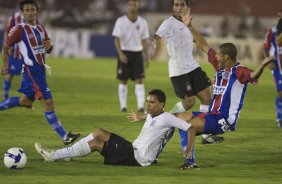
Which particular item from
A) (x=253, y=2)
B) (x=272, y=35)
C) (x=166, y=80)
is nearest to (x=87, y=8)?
(x=253, y=2)

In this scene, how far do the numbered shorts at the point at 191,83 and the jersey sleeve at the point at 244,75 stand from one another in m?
2.54

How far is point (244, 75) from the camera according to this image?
34.8ft

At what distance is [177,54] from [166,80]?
1355cm

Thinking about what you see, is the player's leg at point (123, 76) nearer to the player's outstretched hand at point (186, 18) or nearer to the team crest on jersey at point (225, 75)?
the player's outstretched hand at point (186, 18)

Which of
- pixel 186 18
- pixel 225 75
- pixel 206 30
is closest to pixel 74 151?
pixel 225 75

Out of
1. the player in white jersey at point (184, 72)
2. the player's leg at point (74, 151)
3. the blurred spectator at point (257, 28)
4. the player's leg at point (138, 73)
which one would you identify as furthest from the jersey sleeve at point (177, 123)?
the blurred spectator at point (257, 28)

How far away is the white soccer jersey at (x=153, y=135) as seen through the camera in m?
10.0

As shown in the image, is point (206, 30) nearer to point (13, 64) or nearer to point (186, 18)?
point (13, 64)

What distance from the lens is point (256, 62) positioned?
36469 mm

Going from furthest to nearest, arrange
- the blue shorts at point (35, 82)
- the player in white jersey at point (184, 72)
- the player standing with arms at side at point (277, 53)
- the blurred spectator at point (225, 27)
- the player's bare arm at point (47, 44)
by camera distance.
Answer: the blurred spectator at point (225, 27) → the player standing with arms at side at point (277, 53) → the player in white jersey at point (184, 72) → the player's bare arm at point (47, 44) → the blue shorts at point (35, 82)

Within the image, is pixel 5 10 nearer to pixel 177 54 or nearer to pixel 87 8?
pixel 87 8

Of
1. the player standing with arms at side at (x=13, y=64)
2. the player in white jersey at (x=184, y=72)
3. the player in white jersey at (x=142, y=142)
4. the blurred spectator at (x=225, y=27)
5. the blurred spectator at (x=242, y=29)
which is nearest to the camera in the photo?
the player in white jersey at (x=142, y=142)

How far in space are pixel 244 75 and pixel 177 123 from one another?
1.30 m

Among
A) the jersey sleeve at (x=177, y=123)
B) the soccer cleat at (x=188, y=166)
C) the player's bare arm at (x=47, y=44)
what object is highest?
the player's bare arm at (x=47, y=44)
